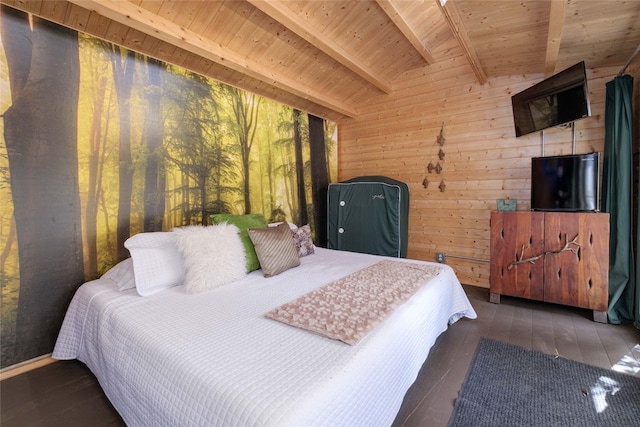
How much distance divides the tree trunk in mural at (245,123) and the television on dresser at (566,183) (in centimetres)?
294

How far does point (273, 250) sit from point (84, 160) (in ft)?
4.87

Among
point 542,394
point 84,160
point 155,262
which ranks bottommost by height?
point 542,394

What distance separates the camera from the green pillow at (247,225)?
7.62ft

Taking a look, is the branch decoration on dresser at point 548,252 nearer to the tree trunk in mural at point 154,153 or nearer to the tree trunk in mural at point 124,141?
the tree trunk in mural at point 154,153

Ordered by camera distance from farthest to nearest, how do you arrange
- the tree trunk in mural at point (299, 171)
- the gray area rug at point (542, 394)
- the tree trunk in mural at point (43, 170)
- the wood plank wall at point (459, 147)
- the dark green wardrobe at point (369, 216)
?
1. the tree trunk in mural at point (299, 171)
2. the dark green wardrobe at point (369, 216)
3. the wood plank wall at point (459, 147)
4. the tree trunk in mural at point (43, 170)
5. the gray area rug at point (542, 394)

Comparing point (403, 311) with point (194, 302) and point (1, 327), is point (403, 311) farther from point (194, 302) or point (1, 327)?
point (1, 327)

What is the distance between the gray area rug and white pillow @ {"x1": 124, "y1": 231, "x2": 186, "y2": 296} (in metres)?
1.85

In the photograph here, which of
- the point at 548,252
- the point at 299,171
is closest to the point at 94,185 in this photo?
the point at 299,171

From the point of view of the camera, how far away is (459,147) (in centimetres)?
354

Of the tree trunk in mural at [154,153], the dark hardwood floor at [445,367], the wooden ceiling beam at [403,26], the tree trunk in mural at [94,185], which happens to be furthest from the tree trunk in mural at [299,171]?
the dark hardwood floor at [445,367]

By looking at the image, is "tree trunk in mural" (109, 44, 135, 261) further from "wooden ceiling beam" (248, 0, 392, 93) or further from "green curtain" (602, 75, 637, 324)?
"green curtain" (602, 75, 637, 324)

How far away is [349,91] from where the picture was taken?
3914mm

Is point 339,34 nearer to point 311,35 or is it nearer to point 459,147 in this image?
point 311,35

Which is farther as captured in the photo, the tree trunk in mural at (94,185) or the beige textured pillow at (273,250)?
the beige textured pillow at (273,250)
